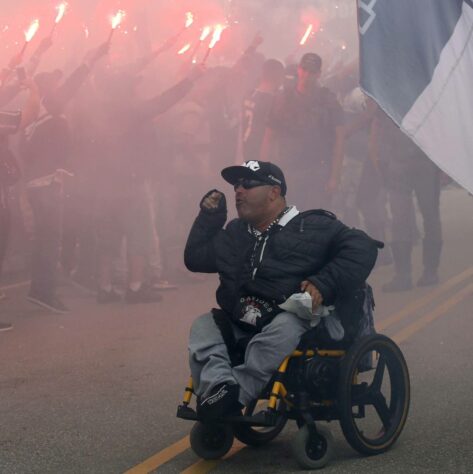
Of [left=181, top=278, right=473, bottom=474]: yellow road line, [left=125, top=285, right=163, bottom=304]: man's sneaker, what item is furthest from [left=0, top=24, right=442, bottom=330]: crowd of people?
[left=181, top=278, right=473, bottom=474]: yellow road line

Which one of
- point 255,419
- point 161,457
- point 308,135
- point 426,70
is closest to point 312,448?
point 255,419

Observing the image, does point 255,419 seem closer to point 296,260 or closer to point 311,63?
point 296,260

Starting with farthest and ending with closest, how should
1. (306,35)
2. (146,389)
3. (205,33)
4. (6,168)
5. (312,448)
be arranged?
(306,35) < (205,33) < (6,168) < (146,389) < (312,448)

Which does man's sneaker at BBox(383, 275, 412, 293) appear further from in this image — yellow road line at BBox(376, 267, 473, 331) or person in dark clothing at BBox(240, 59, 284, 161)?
person in dark clothing at BBox(240, 59, 284, 161)

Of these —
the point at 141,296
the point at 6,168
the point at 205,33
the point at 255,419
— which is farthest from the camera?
the point at 205,33

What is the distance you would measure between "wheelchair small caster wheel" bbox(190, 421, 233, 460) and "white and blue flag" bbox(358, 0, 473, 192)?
4.91 ft

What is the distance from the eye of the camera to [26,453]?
5645 mm

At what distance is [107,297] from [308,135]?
94.0 inches

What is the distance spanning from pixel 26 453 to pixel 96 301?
518 centimetres

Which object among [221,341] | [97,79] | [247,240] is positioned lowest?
[221,341]

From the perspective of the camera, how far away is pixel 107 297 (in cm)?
1077

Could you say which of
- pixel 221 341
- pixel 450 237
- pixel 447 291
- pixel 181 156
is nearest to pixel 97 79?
pixel 181 156

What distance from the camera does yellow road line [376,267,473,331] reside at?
9228 mm

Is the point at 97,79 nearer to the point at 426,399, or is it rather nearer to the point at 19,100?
the point at 19,100
